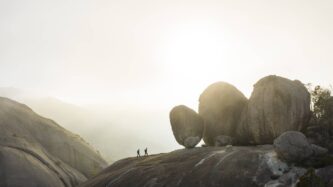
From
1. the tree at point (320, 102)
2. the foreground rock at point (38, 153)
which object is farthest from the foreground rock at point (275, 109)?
the foreground rock at point (38, 153)

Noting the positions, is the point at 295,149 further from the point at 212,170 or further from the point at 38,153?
the point at 38,153

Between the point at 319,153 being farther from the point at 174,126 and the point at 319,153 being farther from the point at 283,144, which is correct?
the point at 174,126

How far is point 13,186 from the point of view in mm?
54844

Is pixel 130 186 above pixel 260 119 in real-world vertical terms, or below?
below

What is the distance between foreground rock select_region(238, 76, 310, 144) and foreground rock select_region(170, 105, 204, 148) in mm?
7652

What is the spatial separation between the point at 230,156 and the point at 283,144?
200 inches

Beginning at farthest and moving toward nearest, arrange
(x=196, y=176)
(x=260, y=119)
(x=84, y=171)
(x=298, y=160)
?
(x=84, y=171) → (x=260, y=119) → (x=196, y=176) → (x=298, y=160)

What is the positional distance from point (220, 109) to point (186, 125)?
15.2 feet

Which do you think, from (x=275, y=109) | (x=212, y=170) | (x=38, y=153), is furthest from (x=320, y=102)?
(x=38, y=153)

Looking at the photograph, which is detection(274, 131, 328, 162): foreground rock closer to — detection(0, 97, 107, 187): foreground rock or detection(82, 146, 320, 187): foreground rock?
detection(82, 146, 320, 187): foreground rock

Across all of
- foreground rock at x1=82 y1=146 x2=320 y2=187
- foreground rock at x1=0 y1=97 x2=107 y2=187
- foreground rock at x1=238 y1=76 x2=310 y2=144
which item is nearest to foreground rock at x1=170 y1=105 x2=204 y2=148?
foreground rock at x1=82 y1=146 x2=320 y2=187

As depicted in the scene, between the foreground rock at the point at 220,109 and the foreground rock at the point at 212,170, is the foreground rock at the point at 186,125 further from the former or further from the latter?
the foreground rock at the point at 212,170

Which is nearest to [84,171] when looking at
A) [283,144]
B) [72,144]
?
[72,144]

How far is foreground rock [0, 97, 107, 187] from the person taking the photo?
5791cm
